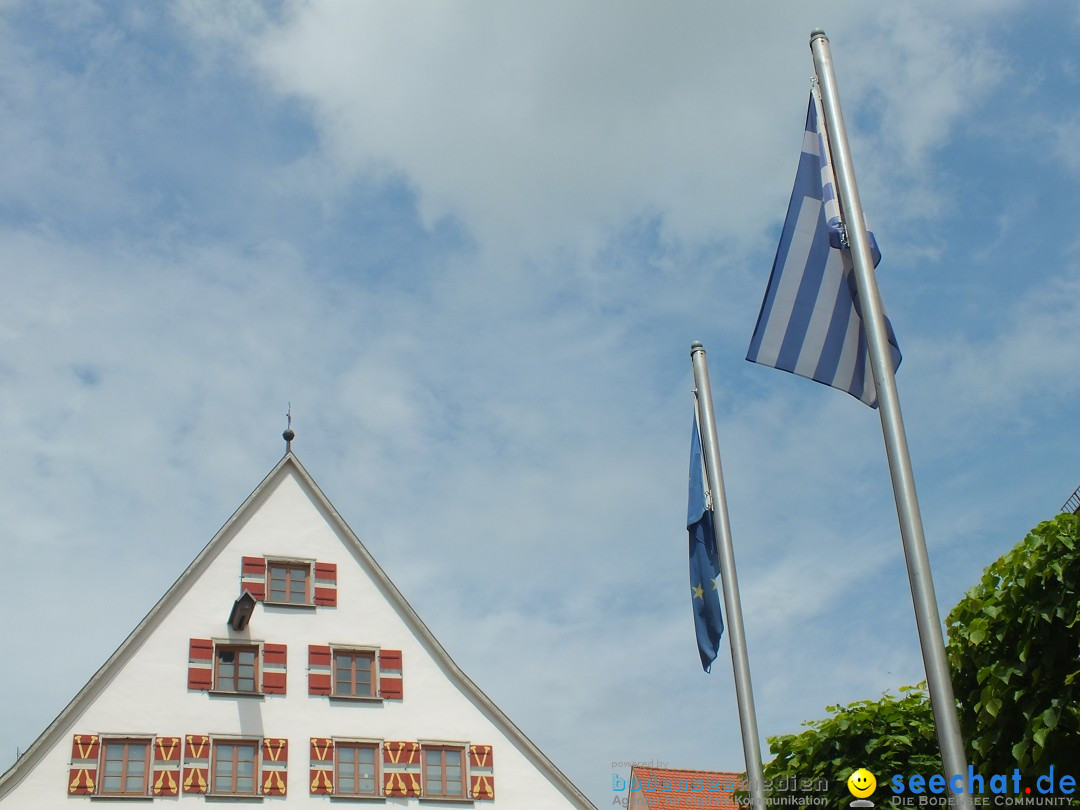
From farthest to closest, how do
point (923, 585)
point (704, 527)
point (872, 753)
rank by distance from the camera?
1. point (872, 753)
2. point (704, 527)
3. point (923, 585)

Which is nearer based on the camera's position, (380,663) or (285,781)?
(285,781)

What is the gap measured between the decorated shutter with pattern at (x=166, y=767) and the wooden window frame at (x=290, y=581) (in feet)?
13.2

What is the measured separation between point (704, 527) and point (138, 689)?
1716 centimetres

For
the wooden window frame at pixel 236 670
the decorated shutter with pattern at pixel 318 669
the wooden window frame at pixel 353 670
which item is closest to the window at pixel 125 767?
the wooden window frame at pixel 236 670

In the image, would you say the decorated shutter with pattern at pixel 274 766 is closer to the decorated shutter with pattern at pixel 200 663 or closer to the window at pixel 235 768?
the window at pixel 235 768

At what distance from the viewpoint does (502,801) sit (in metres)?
29.8

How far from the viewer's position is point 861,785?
1817cm

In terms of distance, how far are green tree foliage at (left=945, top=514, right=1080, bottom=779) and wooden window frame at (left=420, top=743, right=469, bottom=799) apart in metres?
18.2

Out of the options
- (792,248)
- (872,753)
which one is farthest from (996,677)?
(872,753)

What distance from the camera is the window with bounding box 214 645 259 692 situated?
2858 cm

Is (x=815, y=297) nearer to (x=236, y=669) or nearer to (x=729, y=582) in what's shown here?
(x=729, y=582)

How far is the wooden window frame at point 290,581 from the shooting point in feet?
98.8

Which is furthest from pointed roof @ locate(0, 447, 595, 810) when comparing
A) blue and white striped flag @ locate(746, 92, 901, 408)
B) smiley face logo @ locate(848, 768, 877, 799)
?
blue and white striped flag @ locate(746, 92, 901, 408)

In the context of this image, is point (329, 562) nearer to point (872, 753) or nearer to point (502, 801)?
point (502, 801)
